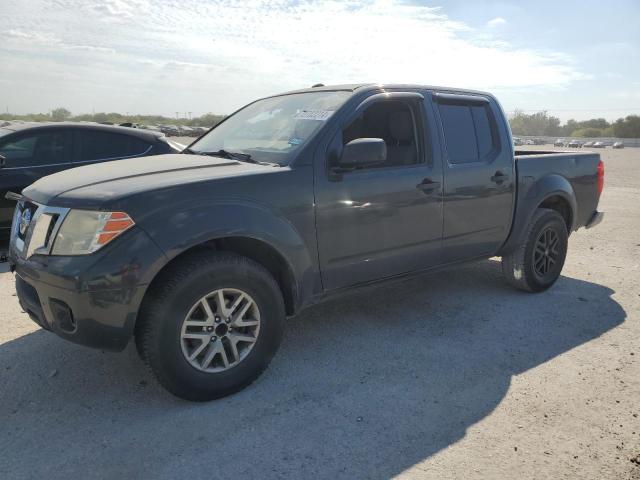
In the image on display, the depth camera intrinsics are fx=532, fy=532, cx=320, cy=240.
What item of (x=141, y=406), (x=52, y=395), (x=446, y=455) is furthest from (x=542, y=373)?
(x=52, y=395)

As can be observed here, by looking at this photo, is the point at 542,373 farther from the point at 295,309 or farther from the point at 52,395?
the point at 52,395

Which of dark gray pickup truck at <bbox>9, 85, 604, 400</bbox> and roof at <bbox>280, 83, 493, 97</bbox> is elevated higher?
roof at <bbox>280, 83, 493, 97</bbox>

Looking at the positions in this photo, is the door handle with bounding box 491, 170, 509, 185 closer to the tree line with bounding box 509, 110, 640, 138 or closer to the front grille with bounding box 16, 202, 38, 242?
the front grille with bounding box 16, 202, 38, 242

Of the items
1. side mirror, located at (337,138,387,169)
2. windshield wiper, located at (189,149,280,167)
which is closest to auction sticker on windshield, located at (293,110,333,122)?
side mirror, located at (337,138,387,169)

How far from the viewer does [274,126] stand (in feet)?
13.1

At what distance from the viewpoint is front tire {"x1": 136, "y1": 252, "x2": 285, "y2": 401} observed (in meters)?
2.93

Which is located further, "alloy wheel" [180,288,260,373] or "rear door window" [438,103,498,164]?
"rear door window" [438,103,498,164]

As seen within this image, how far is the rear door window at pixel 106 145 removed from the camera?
22.6 feet

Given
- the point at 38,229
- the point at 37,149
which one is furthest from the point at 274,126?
the point at 37,149

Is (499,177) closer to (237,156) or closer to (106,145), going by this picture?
(237,156)

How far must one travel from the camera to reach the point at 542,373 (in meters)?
3.59

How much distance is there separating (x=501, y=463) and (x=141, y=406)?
2022mm

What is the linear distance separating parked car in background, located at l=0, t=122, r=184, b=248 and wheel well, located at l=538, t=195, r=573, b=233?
4812 millimetres

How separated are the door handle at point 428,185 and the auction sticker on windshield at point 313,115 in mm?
900
